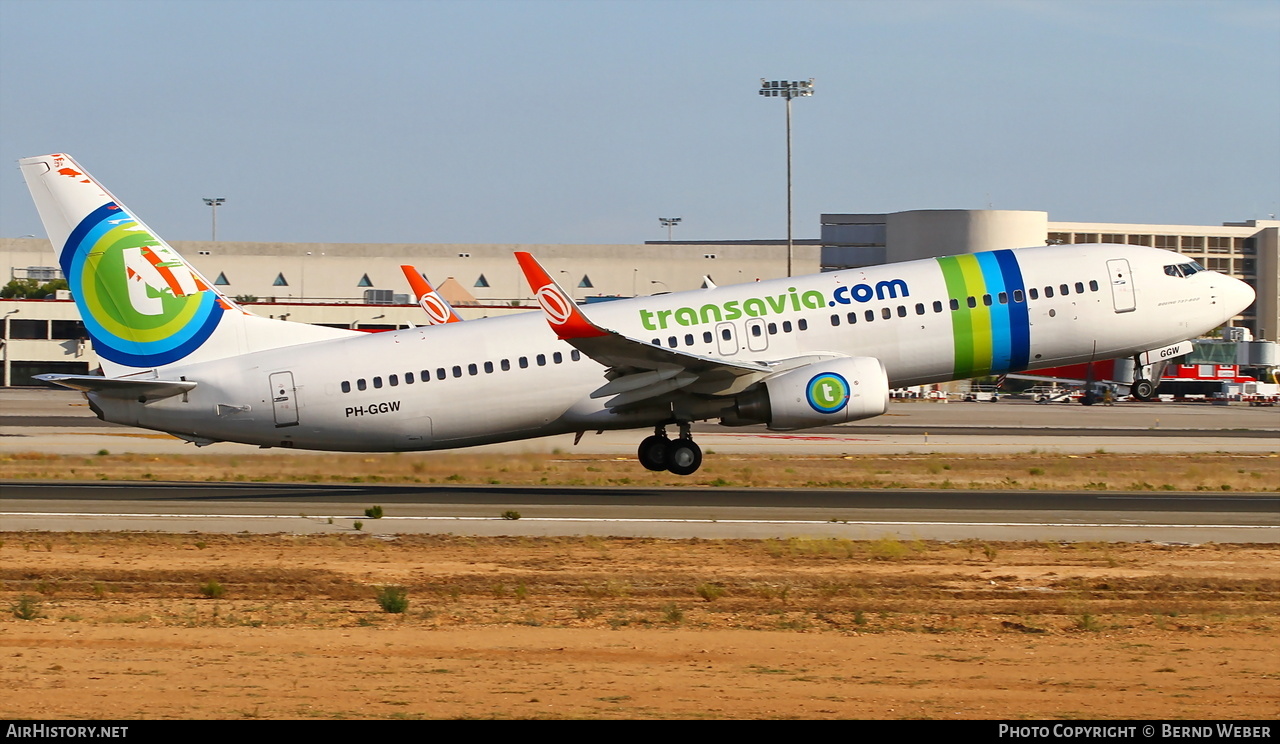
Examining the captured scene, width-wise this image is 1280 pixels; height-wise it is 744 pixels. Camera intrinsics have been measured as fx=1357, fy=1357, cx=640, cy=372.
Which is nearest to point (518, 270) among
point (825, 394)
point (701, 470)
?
point (701, 470)

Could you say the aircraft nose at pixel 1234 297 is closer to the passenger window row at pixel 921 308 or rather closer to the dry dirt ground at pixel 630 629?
the passenger window row at pixel 921 308

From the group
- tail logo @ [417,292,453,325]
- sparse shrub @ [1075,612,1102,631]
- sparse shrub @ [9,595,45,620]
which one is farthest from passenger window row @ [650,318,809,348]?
sparse shrub @ [9,595,45,620]

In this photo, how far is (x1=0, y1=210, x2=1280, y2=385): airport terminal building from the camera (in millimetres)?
108375

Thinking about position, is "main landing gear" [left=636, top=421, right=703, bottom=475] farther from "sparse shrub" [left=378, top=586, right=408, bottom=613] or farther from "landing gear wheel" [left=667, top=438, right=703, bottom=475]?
"sparse shrub" [left=378, top=586, right=408, bottom=613]

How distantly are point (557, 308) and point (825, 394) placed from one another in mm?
6814

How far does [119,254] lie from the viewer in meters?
32.4

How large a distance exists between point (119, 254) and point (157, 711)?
2129 cm

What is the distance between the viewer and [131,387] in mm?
31719

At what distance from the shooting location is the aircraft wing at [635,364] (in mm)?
30219

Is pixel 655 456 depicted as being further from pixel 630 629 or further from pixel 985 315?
pixel 630 629

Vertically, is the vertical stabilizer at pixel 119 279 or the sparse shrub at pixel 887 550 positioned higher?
the vertical stabilizer at pixel 119 279

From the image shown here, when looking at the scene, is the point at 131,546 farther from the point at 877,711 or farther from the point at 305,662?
the point at 877,711

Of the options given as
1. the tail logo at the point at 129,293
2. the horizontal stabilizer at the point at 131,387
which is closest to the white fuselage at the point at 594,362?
the horizontal stabilizer at the point at 131,387

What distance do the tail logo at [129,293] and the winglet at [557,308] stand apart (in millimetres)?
8910
